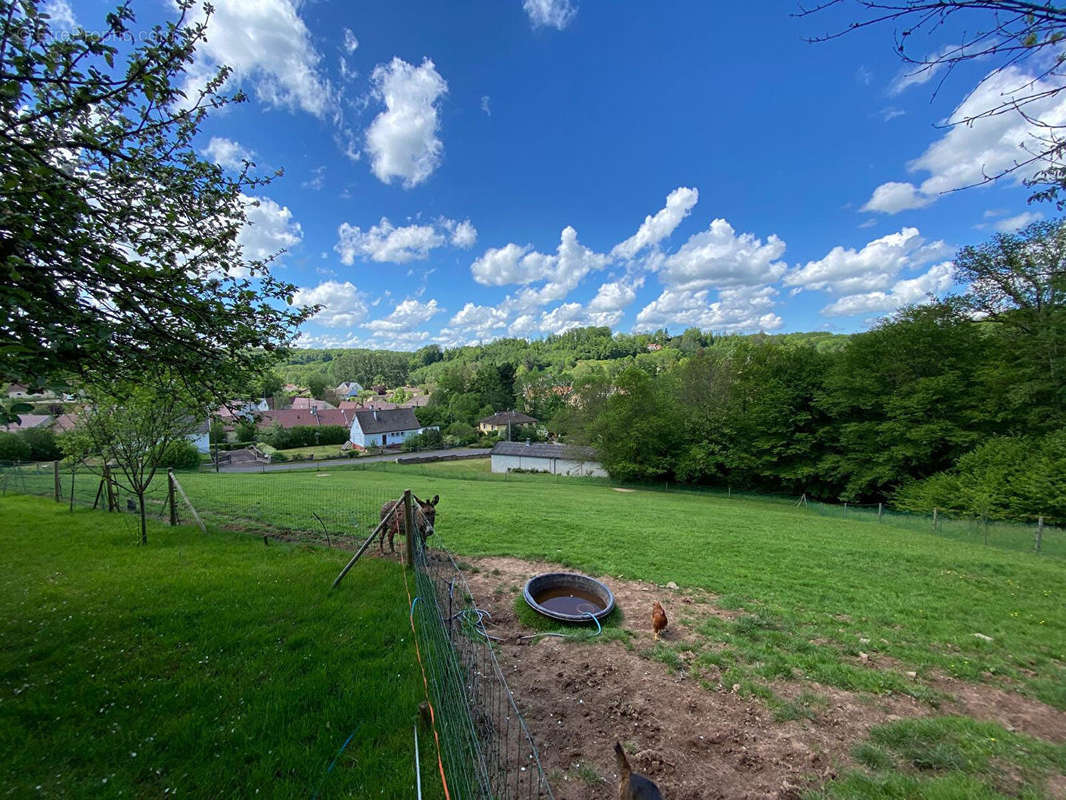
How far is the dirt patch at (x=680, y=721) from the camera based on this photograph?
116 inches

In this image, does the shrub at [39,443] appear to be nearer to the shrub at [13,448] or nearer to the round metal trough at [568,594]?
the shrub at [13,448]

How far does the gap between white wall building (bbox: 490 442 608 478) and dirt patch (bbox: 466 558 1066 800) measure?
3289 cm

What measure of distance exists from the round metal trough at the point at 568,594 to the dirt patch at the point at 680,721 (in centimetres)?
75

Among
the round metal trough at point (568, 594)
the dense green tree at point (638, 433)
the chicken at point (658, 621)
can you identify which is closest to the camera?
the chicken at point (658, 621)

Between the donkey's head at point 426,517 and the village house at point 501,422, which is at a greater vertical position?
the donkey's head at point 426,517

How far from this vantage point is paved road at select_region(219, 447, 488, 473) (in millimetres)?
35312

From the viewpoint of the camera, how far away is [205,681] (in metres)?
3.73

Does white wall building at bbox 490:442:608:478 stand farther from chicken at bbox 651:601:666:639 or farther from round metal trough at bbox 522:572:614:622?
chicken at bbox 651:601:666:639

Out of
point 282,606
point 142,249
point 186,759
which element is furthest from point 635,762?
point 142,249

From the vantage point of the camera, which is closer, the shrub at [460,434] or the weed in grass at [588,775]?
the weed in grass at [588,775]

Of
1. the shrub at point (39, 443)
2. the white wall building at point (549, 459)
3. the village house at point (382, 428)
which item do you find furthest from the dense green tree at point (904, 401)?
the shrub at point (39, 443)

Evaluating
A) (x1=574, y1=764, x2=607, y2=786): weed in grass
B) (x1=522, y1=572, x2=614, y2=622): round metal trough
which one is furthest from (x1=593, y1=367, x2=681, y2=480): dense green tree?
(x1=574, y1=764, x2=607, y2=786): weed in grass

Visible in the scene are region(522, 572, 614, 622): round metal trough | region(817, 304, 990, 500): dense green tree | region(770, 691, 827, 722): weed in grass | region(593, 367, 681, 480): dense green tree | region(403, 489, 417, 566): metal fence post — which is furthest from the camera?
region(593, 367, 681, 480): dense green tree

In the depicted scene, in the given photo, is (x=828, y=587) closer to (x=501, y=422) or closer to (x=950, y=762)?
(x=950, y=762)
